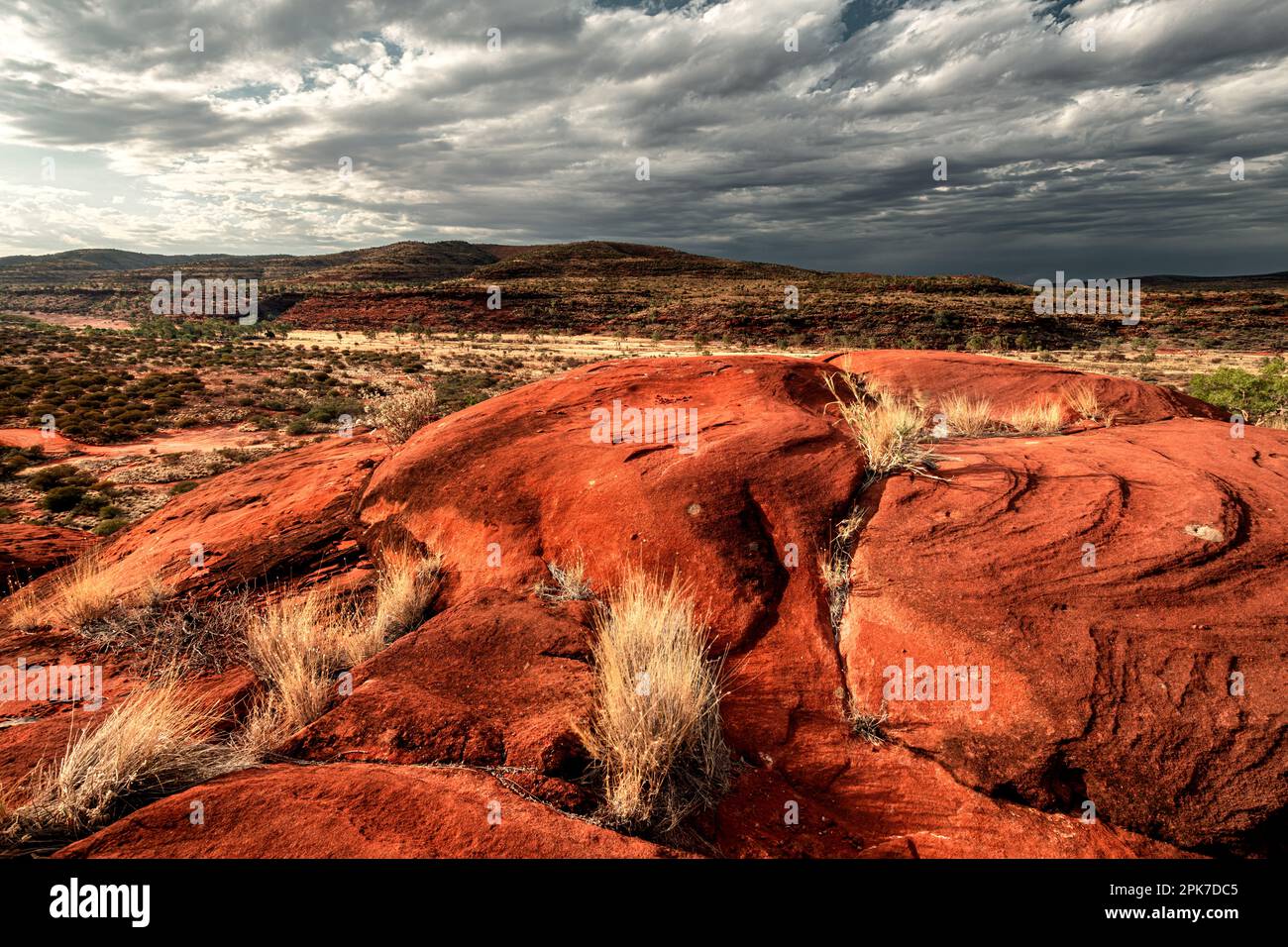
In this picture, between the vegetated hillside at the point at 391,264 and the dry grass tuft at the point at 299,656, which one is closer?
the dry grass tuft at the point at 299,656

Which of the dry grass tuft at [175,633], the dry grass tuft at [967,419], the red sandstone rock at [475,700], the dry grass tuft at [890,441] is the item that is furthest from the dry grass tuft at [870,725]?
the dry grass tuft at [967,419]

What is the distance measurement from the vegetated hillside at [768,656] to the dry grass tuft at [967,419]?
106 centimetres

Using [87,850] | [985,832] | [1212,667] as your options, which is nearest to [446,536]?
[87,850]

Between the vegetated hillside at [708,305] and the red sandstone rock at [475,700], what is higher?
the vegetated hillside at [708,305]

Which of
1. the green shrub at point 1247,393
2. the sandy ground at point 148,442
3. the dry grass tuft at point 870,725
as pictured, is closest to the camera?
the dry grass tuft at point 870,725

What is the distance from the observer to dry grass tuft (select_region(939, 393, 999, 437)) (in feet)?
23.0

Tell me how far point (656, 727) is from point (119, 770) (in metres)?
2.50

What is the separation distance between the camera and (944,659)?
3545 millimetres

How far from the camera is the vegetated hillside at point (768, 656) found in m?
2.82

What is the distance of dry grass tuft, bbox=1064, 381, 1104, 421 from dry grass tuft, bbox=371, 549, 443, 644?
24.8 feet

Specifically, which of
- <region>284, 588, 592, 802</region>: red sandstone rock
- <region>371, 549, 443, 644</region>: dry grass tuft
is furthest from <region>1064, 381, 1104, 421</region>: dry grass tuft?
<region>371, 549, 443, 644</region>: dry grass tuft

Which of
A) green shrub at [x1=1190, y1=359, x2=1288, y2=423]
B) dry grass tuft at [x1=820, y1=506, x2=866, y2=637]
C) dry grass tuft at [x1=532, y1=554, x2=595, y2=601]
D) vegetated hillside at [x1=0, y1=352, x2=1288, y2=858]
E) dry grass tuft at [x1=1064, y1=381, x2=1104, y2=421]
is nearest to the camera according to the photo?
vegetated hillside at [x1=0, y1=352, x2=1288, y2=858]

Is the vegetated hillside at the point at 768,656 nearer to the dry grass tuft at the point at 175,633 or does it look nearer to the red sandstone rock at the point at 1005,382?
the dry grass tuft at the point at 175,633

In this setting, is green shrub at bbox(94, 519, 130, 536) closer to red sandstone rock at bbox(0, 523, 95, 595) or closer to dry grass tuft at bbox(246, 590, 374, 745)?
red sandstone rock at bbox(0, 523, 95, 595)
